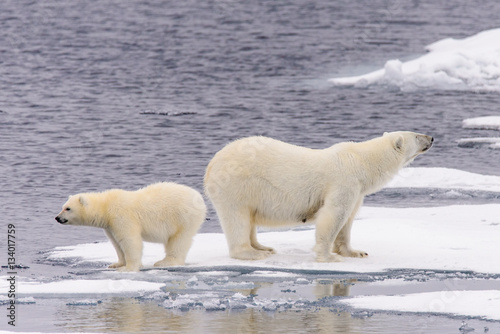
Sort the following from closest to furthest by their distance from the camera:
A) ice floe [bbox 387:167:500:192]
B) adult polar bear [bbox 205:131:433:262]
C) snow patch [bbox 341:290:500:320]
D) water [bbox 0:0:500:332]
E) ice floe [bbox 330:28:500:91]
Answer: snow patch [bbox 341:290:500:320] → adult polar bear [bbox 205:131:433:262] → ice floe [bbox 387:167:500:192] → water [bbox 0:0:500:332] → ice floe [bbox 330:28:500:91]

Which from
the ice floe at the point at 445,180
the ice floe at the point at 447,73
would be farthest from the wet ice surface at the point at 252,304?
the ice floe at the point at 447,73

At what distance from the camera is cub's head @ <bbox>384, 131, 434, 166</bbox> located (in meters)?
9.25

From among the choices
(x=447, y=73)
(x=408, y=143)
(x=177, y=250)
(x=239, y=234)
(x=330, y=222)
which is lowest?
(x=177, y=250)

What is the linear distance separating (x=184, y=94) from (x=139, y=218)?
47.2 feet

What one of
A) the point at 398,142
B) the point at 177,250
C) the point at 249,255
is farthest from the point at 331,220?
the point at 177,250

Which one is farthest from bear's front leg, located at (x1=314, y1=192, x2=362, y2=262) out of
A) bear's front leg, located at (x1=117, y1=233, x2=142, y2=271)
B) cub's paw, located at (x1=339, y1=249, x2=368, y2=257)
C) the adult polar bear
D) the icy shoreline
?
bear's front leg, located at (x1=117, y1=233, x2=142, y2=271)

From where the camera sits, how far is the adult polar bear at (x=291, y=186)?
888 cm

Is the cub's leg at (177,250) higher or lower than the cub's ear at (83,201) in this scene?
lower

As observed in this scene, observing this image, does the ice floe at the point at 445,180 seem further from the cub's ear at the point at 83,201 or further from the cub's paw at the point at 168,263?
the cub's ear at the point at 83,201

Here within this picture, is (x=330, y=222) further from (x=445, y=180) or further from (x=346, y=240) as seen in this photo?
(x=445, y=180)

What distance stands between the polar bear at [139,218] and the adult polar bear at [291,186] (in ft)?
1.21

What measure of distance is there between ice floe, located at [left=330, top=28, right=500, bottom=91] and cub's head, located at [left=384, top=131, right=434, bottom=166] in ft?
46.5

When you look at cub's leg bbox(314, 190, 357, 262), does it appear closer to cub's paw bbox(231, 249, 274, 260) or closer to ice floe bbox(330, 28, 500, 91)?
cub's paw bbox(231, 249, 274, 260)

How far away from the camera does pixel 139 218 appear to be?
28.7 feet
